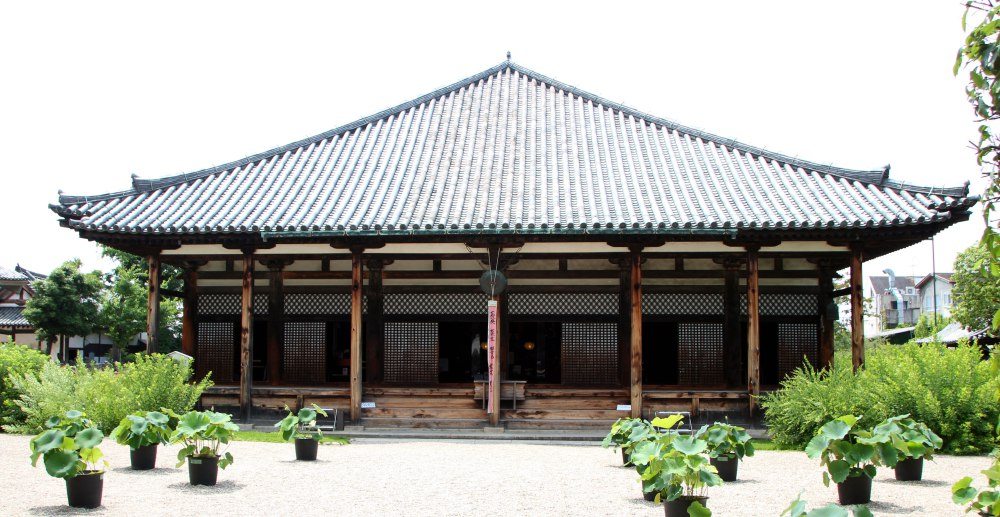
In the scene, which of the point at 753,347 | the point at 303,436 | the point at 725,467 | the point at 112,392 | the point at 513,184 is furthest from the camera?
the point at 513,184

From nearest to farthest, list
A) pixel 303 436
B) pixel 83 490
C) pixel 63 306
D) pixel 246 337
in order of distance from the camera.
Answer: pixel 83 490 < pixel 303 436 < pixel 246 337 < pixel 63 306

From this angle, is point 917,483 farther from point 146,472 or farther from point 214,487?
point 146,472

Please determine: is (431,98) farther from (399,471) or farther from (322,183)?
(399,471)

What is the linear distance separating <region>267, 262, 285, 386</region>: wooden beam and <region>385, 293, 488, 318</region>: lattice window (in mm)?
2459

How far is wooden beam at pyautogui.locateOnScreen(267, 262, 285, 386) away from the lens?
65.1 feet

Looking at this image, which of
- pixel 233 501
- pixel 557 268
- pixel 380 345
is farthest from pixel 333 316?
pixel 233 501

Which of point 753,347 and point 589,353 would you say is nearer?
point 753,347

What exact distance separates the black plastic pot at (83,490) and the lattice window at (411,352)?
421 inches

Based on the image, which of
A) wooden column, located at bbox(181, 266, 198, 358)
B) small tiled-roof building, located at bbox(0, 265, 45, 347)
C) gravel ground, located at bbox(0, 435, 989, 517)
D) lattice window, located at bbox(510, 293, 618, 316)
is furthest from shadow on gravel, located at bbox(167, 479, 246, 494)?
small tiled-roof building, located at bbox(0, 265, 45, 347)

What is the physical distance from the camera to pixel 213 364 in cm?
2033

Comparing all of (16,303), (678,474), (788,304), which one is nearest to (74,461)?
(678,474)

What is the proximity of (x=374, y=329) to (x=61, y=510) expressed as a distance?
10.9 metres

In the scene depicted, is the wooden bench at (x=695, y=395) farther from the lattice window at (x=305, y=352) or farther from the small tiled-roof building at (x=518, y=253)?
the lattice window at (x=305, y=352)

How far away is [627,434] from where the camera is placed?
12.3 metres
